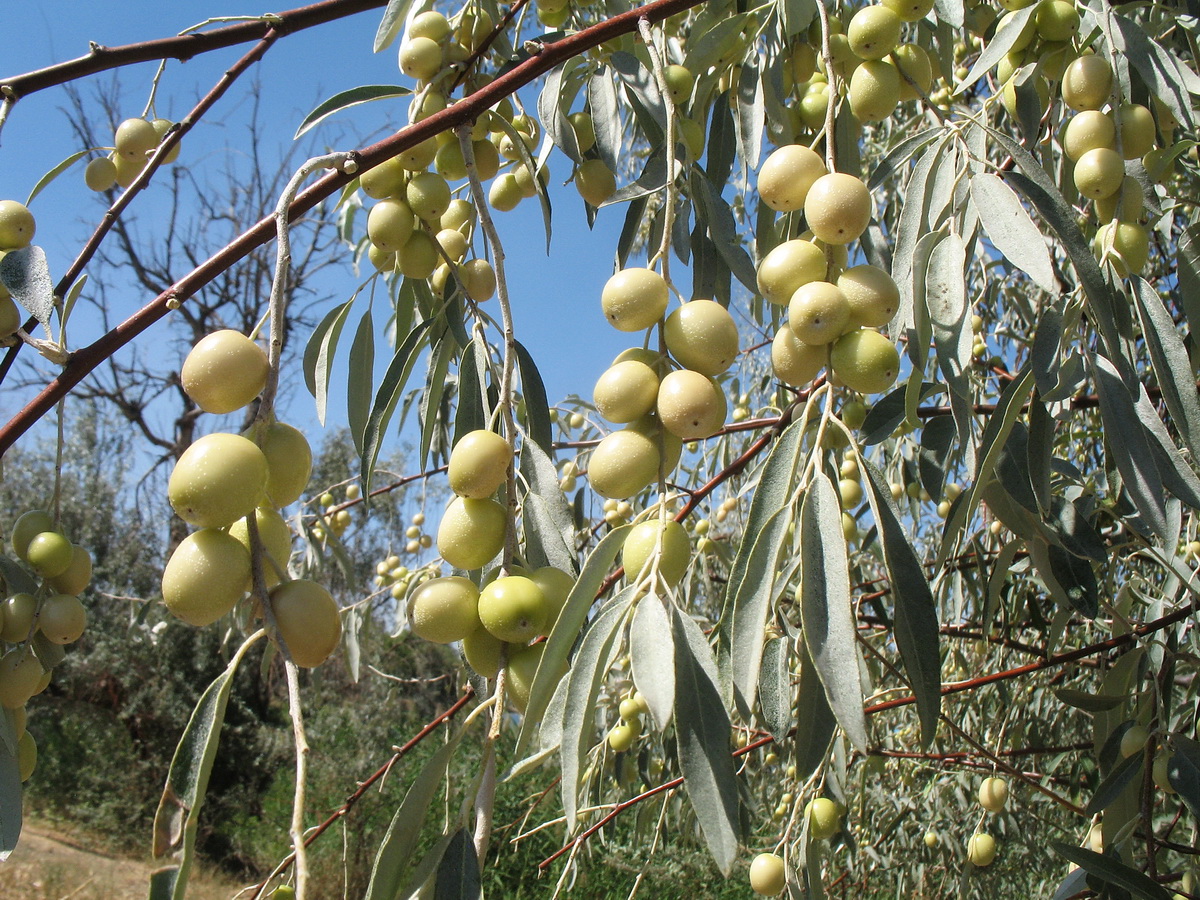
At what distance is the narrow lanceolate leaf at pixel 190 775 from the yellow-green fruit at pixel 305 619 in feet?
0.05

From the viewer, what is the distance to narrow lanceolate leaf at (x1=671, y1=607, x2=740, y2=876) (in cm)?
40

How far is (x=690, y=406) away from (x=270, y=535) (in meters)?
0.25

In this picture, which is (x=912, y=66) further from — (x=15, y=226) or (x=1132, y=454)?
(x=15, y=226)

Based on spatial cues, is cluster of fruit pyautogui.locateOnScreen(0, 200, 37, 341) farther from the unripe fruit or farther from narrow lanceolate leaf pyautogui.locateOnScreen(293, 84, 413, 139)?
narrow lanceolate leaf pyautogui.locateOnScreen(293, 84, 413, 139)

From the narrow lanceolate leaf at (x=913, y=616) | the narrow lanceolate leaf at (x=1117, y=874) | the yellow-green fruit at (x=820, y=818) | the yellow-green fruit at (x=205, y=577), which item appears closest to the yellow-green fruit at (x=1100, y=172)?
the narrow lanceolate leaf at (x=913, y=616)

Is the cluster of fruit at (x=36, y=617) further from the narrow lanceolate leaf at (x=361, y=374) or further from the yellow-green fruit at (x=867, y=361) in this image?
the yellow-green fruit at (x=867, y=361)

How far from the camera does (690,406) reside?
0.47m

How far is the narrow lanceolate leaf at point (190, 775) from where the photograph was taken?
383 mm

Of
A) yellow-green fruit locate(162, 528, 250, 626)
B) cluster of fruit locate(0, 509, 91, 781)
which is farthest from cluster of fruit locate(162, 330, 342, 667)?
cluster of fruit locate(0, 509, 91, 781)

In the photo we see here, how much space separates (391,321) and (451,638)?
1.22 meters

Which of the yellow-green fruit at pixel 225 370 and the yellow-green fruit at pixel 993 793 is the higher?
the yellow-green fruit at pixel 225 370

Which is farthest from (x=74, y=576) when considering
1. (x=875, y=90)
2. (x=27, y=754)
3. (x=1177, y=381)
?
(x=1177, y=381)

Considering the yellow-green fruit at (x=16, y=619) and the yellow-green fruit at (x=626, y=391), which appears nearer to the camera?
the yellow-green fruit at (x=626, y=391)

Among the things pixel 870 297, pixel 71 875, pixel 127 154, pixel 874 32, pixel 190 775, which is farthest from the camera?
pixel 71 875
